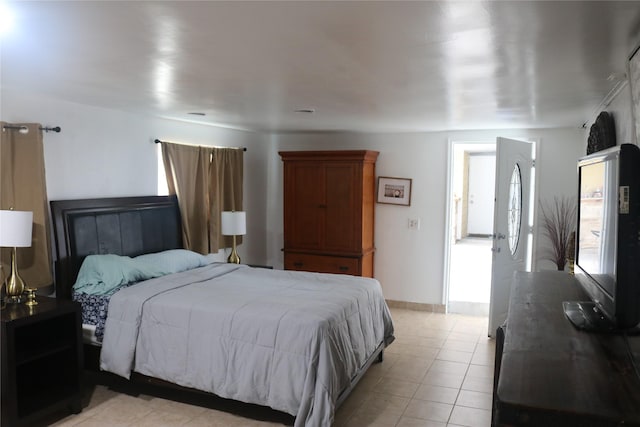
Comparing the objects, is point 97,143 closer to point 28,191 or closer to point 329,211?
point 28,191

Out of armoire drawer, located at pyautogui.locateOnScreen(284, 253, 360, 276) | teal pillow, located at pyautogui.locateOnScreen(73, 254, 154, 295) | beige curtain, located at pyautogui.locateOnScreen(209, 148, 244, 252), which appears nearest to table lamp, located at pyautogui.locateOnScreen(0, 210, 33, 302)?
teal pillow, located at pyautogui.locateOnScreen(73, 254, 154, 295)

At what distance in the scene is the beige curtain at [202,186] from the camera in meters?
4.89

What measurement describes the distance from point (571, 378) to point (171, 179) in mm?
4325

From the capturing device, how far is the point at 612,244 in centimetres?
143

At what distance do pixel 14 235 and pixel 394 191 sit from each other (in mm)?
4192

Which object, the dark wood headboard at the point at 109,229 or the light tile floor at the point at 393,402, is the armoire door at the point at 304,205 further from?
the light tile floor at the point at 393,402

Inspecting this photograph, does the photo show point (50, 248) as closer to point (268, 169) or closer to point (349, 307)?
point (349, 307)

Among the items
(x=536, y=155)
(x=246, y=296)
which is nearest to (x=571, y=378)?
(x=246, y=296)

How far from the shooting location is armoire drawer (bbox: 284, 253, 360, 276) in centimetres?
578

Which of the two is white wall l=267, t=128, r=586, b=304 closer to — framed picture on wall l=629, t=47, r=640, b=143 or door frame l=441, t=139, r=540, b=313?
door frame l=441, t=139, r=540, b=313

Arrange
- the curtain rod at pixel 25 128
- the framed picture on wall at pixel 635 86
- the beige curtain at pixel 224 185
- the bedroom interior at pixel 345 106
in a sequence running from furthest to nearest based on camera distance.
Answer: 1. the beige curtain at pixel 224 185
2. the curtain rod at pixel 25 128
3. the framed picture on wall at pixel 635 86
4. the bedroom interior at pixel 345 106

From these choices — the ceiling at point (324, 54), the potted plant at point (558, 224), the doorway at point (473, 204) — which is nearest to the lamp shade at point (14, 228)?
the ceiling at point (324, 54)

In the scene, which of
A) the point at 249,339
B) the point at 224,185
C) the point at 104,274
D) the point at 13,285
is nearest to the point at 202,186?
the point at 224,185

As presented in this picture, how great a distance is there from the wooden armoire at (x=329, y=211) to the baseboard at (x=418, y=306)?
1.56ft
